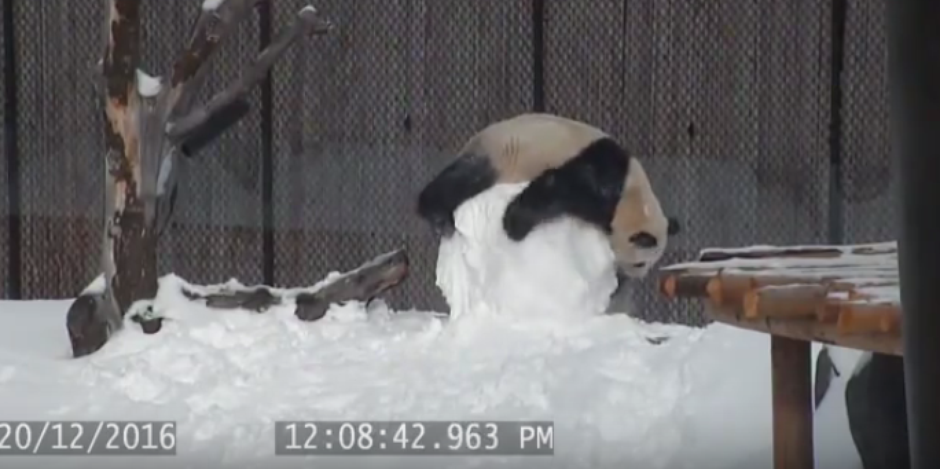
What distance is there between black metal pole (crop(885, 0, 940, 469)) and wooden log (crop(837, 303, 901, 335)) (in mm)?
354

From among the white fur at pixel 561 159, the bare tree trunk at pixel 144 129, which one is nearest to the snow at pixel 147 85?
the bare tree trunk at pixel 144 129

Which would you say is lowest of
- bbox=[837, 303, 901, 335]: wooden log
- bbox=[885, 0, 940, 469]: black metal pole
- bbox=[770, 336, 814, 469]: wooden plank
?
bbox=[770, 336, 814, 469]: wooden plank

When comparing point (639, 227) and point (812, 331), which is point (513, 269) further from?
point (812, 331)

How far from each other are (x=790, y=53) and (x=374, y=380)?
3.16 ft

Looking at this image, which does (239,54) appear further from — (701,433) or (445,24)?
(701,433)

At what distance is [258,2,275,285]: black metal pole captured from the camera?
7.48 ft

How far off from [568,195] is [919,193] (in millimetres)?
1921

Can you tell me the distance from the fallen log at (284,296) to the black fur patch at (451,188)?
0.10 m

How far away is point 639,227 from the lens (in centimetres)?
245

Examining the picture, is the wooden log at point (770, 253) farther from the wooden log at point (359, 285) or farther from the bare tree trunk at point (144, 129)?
the bare tree trunk at point (144, 129)

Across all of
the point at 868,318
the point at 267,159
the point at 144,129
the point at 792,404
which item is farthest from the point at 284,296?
the point at 868,318

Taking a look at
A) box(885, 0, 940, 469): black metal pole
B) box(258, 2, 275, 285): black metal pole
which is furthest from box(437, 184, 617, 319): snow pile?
box(885, 0, 940, 469): black metal pole

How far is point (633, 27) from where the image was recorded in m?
2.36

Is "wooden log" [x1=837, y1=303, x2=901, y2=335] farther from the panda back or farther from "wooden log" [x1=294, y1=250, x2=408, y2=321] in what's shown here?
"wooden log" [x1=294, y1=250, x2=408, y2=321]
